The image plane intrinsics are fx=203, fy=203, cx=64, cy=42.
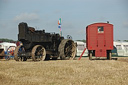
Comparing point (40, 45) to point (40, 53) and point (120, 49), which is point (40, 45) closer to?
point (40, 53)

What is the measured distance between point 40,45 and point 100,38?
5035 mm

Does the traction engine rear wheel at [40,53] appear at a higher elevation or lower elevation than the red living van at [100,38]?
lower

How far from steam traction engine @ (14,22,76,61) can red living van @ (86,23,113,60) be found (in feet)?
5.25

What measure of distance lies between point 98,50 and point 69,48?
2359mm

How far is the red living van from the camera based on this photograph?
1614 cm

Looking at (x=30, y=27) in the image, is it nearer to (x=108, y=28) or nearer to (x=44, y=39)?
(x=44, y=39)

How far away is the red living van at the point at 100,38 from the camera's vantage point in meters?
16.1

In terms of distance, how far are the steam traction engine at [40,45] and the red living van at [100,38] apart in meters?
1.60

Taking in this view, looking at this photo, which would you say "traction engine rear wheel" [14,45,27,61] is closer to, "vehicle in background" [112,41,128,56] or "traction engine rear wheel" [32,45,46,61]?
"traction engine rear wheel" [32,45,46,61]

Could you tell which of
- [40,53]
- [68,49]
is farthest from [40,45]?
[68,49]

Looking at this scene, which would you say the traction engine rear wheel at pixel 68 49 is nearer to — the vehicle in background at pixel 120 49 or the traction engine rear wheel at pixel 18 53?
the traction engine rear wheel at pixel 18 53

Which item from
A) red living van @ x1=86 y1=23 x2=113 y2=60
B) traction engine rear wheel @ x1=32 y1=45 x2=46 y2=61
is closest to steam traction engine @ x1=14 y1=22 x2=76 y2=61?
traction engine rear wheel @ x1=32 y1=45 x2=46 y2=61

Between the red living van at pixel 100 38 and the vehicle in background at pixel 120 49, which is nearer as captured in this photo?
the red living van at pixel 100 38

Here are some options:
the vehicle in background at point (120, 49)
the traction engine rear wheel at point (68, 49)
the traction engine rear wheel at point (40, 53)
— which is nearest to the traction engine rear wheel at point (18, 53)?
the traction engine rear wheel at point (40, 53)
